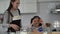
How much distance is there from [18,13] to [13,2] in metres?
0.13

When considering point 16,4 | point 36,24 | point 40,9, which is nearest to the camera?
point 36,24

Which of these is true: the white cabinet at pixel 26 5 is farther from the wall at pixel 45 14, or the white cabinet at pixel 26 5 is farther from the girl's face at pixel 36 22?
the girl's face at pixel 36 22

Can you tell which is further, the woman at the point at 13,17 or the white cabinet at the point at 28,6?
the white cabinet at the point at 28,6

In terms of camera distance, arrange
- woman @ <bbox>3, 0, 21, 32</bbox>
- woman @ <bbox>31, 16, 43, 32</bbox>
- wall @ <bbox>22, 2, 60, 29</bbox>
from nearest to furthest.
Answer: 1. woman @ <bbox>31, 16, 43, 32</bbox>
2. woman @ <bbox>3, 0, 21, 32</bbox>
3. wall @ <bbox>22, 2, 60, 29</bbox>

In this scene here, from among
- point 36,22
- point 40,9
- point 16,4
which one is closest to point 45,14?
point 40,9

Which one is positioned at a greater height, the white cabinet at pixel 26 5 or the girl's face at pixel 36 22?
the white cabinet at pixel 26 5

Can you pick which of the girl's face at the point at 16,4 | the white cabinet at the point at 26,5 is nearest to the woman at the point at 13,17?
the girl's face at the point at 16,4

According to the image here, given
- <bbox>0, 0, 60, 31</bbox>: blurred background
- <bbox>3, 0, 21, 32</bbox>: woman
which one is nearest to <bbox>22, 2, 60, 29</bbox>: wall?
<bbox>0, 0, 60, 31</bbox>: blurred background

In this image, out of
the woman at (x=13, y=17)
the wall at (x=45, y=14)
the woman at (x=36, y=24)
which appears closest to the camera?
the woman at (x=36, y=24)

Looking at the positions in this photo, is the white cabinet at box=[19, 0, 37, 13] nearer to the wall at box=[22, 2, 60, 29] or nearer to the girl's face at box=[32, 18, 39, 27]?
the wall at box=[22, 2, 60, 29]

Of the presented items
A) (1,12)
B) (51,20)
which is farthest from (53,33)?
(1,12)

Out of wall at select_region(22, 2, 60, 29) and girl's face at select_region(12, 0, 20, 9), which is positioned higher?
girl's face at select_region(12, 0, 20, 9)

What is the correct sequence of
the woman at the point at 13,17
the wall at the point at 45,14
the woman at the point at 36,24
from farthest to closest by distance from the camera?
the wall at the point at 45,14 < the woman at the point at 13,17 < the woman at the point at 36,24

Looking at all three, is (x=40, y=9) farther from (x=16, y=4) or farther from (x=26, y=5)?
(x=16, y=4)
